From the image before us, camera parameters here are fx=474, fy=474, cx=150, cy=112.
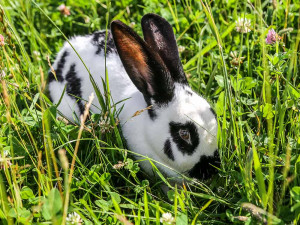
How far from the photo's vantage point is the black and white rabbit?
114 inches

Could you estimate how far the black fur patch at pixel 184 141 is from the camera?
290cm

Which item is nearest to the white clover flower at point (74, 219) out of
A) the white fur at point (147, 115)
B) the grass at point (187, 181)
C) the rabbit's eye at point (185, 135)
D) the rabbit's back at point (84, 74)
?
the grass at point (187, 181)

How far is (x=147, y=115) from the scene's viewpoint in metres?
3.19

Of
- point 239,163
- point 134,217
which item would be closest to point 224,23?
point 239,163

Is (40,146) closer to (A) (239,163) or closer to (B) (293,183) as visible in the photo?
(A) (239,163)

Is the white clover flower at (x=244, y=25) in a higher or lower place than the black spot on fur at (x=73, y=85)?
higher

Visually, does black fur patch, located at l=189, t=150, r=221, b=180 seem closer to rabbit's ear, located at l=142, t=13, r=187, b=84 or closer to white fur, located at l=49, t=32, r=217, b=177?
white fur, located at l=49, t=32, r=217, b=177

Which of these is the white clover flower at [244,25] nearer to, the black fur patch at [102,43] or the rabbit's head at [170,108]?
the rabbit's head at [170,108]

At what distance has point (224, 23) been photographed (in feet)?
13.3

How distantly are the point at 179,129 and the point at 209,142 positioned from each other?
214 mm

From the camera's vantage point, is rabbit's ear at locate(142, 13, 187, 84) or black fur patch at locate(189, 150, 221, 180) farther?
rabbit's ear at locate(142, 13, 187, 84)

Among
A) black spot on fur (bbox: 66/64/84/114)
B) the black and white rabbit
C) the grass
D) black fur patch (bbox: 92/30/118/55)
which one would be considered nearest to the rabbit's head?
the black and white rabbit

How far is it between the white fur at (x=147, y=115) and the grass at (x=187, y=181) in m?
0.11

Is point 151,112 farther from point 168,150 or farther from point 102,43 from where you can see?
point 102,43
